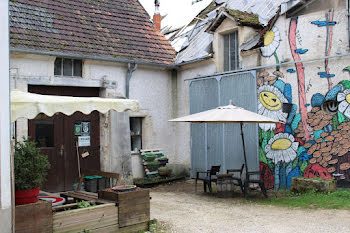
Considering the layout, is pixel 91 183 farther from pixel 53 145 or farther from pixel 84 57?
pixel 84 57

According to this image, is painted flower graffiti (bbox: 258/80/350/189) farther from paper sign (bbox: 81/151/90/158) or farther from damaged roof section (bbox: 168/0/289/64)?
paper sign (bbox: 81/151/90/158)

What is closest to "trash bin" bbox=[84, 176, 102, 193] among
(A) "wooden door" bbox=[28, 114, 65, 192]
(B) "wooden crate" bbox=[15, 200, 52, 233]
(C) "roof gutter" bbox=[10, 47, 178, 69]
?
(A) "wooden door" bbox=[28, 114, 65, 192]

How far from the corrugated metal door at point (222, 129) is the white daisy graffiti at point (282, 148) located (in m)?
0.38

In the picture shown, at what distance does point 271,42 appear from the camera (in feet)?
32.7

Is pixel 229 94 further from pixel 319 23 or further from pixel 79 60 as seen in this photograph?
pixel 79 60

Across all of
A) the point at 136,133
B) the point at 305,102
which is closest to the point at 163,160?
the point at 136,133

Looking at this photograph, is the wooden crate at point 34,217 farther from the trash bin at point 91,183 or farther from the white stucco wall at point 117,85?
the white stucco wall at point 117,85

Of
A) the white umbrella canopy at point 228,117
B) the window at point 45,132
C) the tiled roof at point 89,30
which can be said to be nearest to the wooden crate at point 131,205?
the white umbrella canopy at point 228,117

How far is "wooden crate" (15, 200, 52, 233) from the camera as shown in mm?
5004

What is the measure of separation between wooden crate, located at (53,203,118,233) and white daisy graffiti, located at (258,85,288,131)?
5.23 meters

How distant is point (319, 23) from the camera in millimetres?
9070

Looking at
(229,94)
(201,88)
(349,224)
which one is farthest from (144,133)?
(349,224)

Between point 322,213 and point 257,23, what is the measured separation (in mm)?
5347

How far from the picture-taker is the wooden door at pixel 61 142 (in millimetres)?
10016
